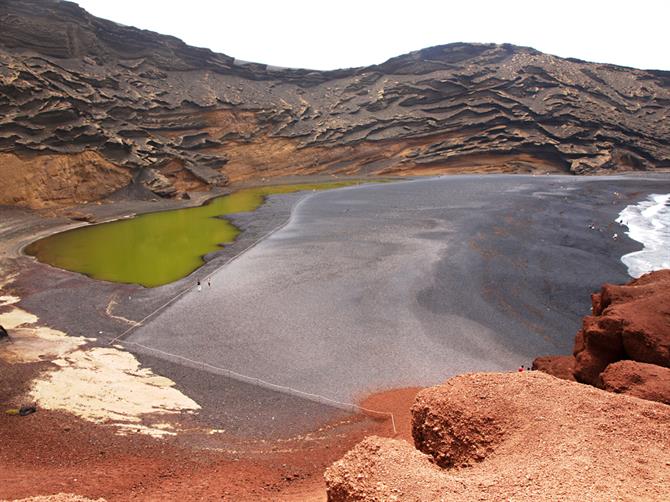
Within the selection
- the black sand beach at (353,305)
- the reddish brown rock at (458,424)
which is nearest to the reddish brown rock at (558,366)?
the black sand beach at (353,305)

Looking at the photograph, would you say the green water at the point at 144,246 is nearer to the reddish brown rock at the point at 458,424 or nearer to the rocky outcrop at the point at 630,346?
the reddish brown rock at the point at 458,424

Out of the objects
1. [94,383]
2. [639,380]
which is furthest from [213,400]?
[639,380]

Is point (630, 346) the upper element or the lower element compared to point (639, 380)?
upper

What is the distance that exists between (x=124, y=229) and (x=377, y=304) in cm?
2654

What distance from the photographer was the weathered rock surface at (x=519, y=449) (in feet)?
16.2

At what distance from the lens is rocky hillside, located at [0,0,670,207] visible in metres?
43.4

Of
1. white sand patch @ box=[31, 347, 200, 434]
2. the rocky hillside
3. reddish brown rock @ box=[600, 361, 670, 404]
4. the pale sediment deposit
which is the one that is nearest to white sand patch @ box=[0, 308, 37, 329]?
the pale sediment deposit

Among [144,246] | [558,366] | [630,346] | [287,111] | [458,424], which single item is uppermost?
[287,111]

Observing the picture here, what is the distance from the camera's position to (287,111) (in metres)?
68.5

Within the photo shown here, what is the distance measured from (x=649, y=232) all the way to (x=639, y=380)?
27.0 metres

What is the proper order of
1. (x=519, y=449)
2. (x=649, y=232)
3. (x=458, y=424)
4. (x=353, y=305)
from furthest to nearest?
(x=649, y=232) → (x=353, y=305) → (x=458, y=424) → (x=519, y=449)

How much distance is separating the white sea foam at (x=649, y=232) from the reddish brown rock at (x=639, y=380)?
15.4m

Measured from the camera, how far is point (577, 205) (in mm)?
38281

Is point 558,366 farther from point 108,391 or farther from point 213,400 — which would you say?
point 108,391
